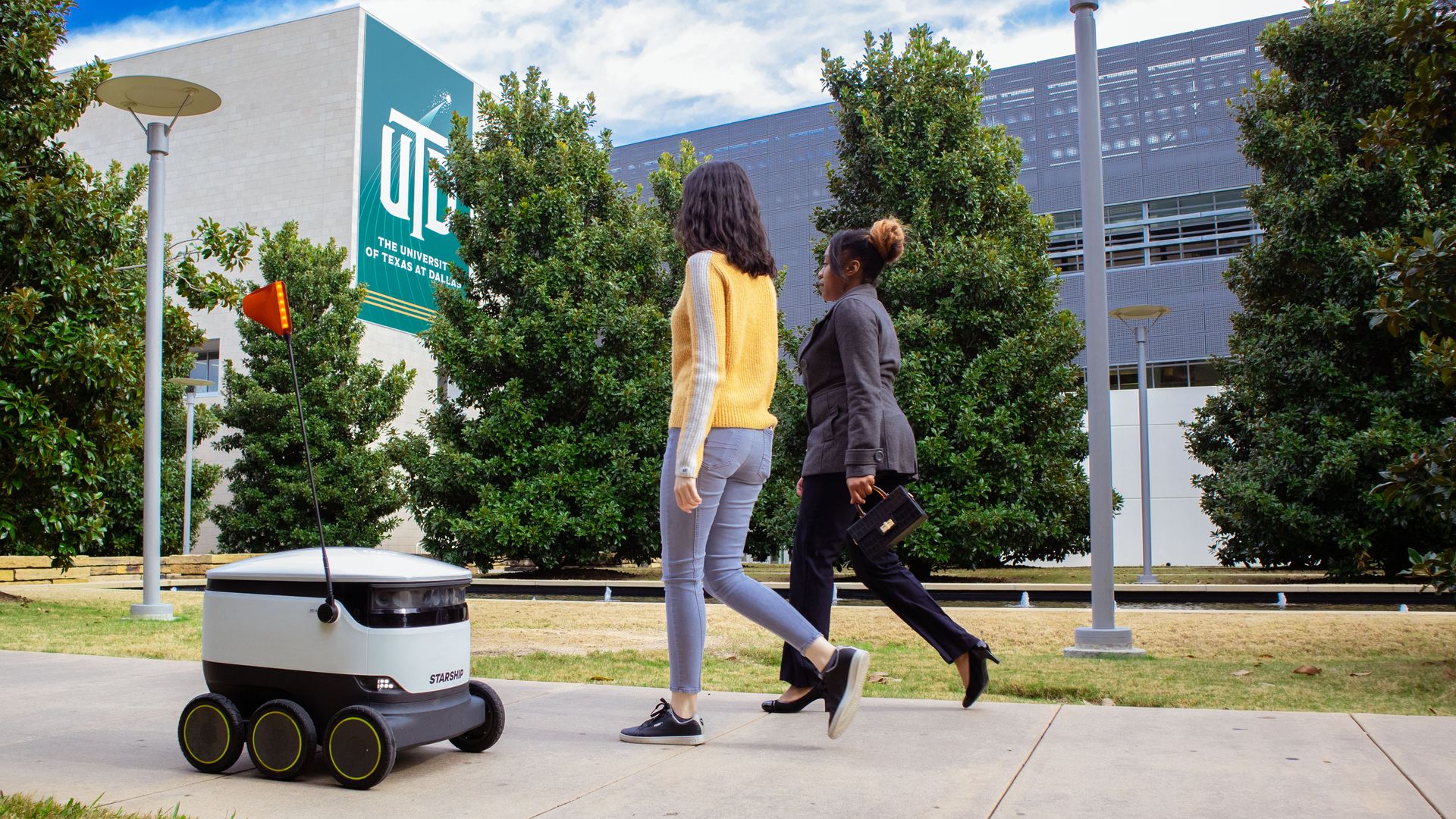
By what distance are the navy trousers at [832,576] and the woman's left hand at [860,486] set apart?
10.6 inches

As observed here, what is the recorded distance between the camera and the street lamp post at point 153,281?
31.3 ft

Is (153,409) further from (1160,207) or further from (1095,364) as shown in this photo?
(1160,207)

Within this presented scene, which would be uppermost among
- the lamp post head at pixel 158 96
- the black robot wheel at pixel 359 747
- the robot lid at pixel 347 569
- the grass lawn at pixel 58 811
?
the lamp post head at pixel 158 96

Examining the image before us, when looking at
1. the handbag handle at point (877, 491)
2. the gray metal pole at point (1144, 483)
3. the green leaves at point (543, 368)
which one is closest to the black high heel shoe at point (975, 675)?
the handbag handle at point (877, 491)

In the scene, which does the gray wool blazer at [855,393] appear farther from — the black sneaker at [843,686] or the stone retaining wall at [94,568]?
the stone retaining wall at [94,568]

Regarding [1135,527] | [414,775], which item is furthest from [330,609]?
[1135,527]

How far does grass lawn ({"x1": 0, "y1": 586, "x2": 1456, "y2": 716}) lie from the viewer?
14.9ft

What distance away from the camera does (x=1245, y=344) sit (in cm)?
1588

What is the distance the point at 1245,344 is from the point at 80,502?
15.3m

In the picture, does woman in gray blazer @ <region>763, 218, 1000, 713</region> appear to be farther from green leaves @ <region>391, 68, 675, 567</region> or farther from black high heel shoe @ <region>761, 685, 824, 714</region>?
green leaves @ <region>391, 68, 675, 567</region>

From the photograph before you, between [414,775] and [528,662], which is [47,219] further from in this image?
[414,775]

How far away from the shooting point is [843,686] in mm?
3178

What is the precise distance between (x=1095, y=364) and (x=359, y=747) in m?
5.28

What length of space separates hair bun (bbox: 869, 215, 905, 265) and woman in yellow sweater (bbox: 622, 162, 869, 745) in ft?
2.30
